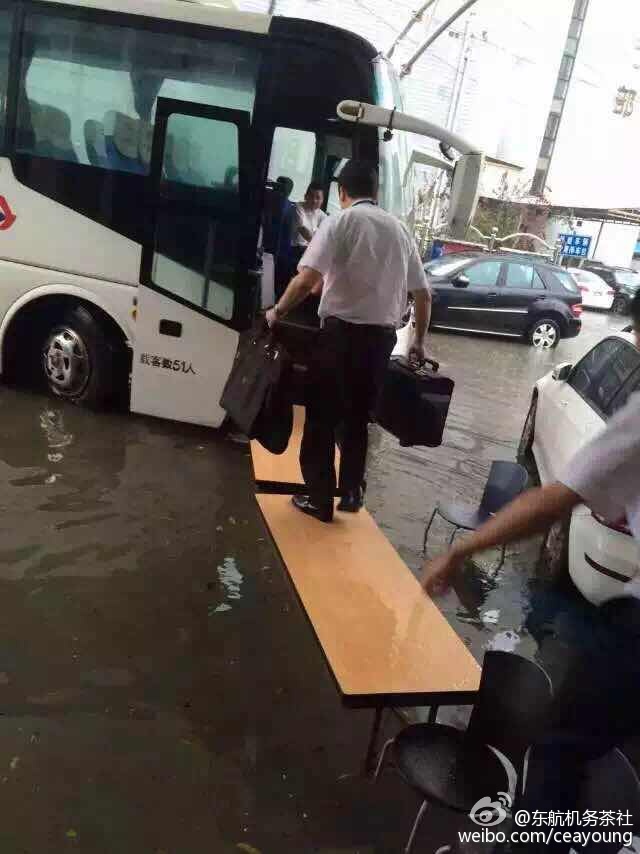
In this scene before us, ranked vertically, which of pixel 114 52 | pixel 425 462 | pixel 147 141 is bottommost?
pixel 425 462

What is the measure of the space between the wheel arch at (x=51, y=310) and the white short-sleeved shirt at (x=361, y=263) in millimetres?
2868

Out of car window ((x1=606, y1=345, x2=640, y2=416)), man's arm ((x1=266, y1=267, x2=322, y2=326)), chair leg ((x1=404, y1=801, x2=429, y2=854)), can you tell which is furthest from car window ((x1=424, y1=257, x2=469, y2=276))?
chair leg ((x1=404, y1=801, x2=429, y2=854))

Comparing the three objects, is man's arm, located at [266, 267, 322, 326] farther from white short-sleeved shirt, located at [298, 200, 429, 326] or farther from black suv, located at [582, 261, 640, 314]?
black suv, located at [582, 261, 640, 314]

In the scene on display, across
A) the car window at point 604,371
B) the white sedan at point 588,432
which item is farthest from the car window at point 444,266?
the car window at point 604,371

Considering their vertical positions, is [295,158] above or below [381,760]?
above

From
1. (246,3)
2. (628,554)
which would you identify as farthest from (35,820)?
(246,3)

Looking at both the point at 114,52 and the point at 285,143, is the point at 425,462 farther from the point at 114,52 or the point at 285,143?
the point at 114,52

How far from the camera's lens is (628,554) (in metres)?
3.63

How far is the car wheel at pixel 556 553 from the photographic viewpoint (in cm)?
438

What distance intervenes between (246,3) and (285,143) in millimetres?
16841

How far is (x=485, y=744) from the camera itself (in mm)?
2395

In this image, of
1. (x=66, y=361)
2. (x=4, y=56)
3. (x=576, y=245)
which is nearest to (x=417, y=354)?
(x=66, y=361)

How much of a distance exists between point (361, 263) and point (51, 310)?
3.75 m

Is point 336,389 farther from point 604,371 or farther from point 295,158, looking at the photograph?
point 295,158
